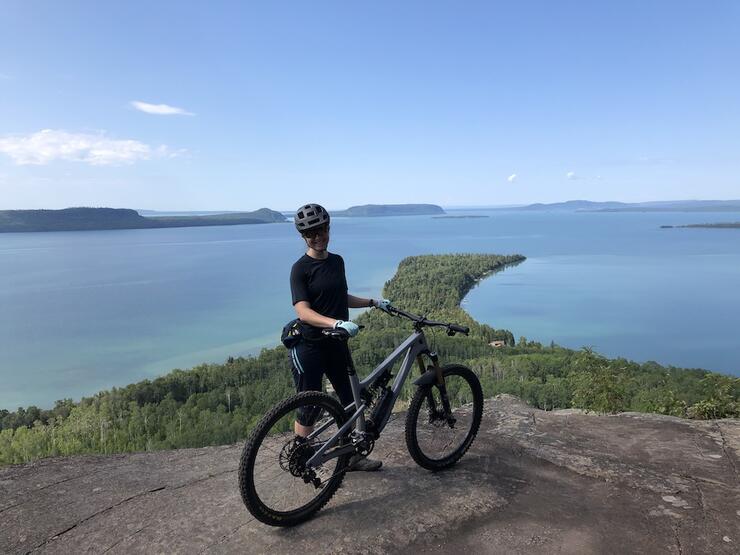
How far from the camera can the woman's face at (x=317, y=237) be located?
11.3ft

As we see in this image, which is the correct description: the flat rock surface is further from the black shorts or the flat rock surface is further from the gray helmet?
the gray helmet

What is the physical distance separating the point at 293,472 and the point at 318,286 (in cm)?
132

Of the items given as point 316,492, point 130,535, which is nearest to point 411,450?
point 316,492

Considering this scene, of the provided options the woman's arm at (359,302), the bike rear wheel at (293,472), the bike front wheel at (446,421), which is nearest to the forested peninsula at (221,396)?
the bike front wheel at (446,421)

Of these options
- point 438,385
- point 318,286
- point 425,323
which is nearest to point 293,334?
point 318,286

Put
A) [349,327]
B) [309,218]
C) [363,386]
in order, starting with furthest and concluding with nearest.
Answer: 1. [363,386]
2. [309,218]
3. [349,327]

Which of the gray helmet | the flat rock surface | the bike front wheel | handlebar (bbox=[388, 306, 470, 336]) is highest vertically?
the gray helmet

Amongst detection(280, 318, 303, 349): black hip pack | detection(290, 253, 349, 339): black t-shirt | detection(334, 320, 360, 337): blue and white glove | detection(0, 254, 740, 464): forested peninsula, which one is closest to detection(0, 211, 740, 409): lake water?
detection(0, 254, 740, 464): forested peninsula

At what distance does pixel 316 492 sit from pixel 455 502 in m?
1.04

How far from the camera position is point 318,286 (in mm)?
3480

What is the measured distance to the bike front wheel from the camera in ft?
13.3

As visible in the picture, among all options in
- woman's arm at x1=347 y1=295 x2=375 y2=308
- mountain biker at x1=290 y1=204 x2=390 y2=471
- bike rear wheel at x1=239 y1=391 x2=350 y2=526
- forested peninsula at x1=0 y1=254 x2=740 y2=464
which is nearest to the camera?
bike rear wheel at x1=239 y1=391 x2=350 y2=526

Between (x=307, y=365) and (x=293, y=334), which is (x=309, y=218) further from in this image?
(x=307, y=365)

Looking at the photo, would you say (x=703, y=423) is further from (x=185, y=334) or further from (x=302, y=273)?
(x=185, y=334)
